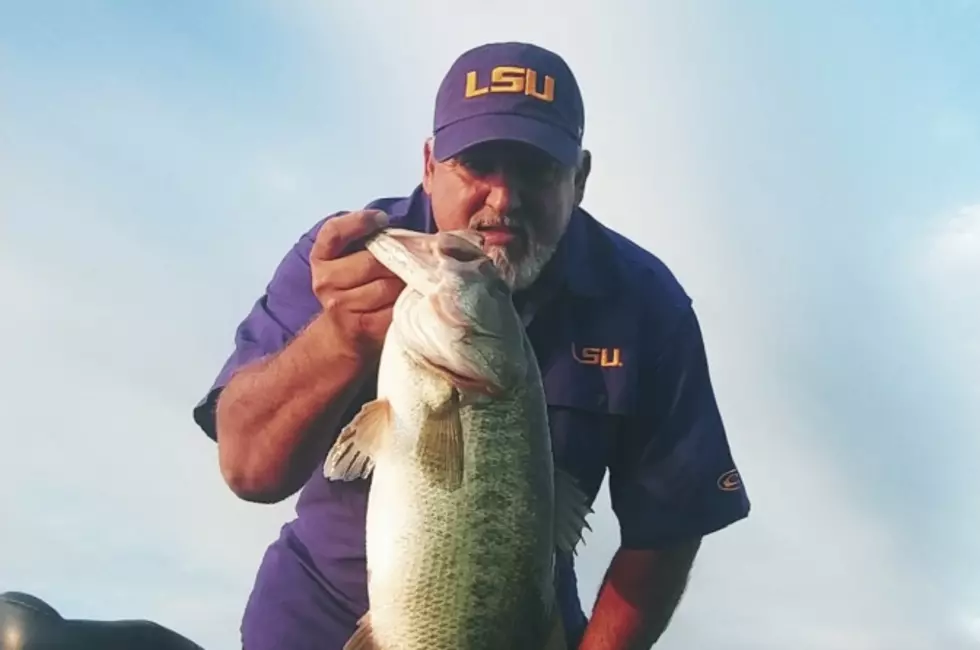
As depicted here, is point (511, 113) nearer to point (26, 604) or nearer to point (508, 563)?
point (508, 563)

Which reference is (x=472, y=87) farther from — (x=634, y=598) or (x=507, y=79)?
(x=634, y=598)

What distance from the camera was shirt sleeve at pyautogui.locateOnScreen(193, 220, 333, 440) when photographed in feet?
17.5

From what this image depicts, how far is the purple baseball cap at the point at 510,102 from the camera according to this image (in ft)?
17.5

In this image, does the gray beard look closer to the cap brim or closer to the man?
the man

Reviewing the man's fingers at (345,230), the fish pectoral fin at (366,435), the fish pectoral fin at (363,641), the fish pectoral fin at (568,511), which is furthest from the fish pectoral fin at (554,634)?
the man's fingers at (345,230)

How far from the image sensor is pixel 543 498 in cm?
415

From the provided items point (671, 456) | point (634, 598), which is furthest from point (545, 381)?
point (634, 598)

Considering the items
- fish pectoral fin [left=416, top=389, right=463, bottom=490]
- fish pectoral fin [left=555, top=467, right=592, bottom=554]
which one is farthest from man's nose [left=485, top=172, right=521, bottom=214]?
fish pectoral fin [left=416, top=389, right=463, bottom=490]

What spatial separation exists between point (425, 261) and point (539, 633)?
4.00 feet

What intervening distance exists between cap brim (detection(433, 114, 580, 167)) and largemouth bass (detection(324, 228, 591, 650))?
1250 millimetres

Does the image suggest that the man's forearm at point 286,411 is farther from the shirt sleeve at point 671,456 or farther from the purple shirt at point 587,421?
the shirt sleeve at point 671,456

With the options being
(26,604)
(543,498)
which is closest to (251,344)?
(26,604)

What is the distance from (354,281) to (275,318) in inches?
50.0

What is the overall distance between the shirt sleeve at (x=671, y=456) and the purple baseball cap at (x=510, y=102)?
1.03 m
